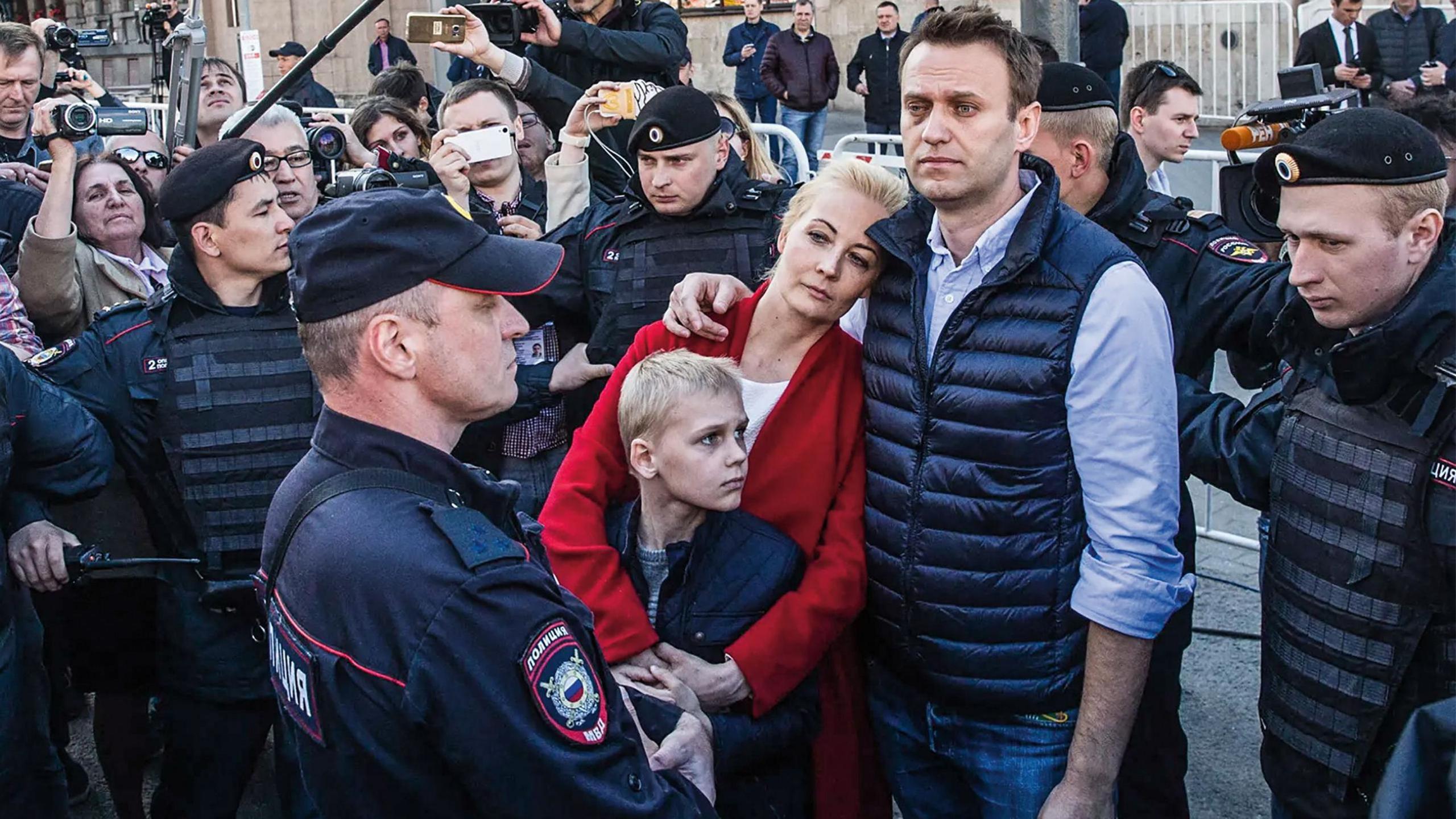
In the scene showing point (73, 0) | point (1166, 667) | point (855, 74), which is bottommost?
point (1166, 667)

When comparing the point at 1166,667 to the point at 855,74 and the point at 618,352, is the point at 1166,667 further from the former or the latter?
the point at 855,74

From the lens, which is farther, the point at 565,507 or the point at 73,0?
the point at 73,0

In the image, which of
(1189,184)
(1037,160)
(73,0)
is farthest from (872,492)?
(73,0)

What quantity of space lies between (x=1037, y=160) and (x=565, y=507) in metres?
1.26

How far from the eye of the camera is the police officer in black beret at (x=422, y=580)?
67.2 inches

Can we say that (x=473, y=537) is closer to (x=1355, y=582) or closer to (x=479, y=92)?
(x=1355, y=582)

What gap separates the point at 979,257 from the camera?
256cm

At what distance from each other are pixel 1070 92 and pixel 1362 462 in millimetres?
1575

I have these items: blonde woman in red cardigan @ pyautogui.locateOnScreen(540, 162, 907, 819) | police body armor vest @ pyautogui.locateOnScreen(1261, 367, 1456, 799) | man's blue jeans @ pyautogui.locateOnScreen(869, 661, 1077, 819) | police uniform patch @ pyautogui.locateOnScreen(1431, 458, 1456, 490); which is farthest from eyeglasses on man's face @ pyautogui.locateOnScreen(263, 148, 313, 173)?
police uniform patch @ pyautogui.locateOnScreen(1431, 458, 1456, 490)

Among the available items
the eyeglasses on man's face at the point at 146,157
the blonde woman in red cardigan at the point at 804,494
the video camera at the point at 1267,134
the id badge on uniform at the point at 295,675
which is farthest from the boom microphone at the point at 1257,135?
the eyeglasses on man's face at the point at 146,157

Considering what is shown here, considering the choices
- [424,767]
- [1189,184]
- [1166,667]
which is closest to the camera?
[424,767]

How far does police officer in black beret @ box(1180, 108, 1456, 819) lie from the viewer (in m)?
2.36

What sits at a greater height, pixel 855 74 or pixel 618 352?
pixel 855 74

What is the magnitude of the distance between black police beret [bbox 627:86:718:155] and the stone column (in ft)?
7.83
